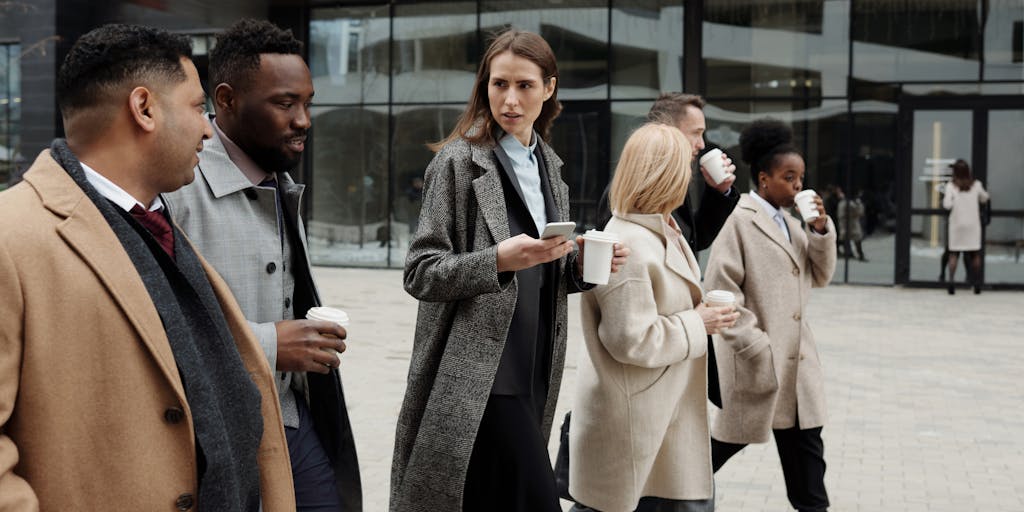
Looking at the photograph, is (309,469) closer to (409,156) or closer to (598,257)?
(598,257)

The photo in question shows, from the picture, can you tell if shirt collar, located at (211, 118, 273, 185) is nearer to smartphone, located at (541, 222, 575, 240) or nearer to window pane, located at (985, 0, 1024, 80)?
smartphone, located at (541, 222, 575, 240)

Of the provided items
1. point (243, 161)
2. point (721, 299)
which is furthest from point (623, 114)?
point (243, 161)

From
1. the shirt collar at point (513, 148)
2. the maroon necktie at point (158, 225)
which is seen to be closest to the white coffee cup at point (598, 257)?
the shirt collar at point (513, 148)

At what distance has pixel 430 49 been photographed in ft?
64.3

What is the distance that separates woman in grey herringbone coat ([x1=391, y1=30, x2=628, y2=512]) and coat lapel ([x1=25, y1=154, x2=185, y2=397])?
4.06 feet

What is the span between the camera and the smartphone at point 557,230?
2.76m

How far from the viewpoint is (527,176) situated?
11.1 feet

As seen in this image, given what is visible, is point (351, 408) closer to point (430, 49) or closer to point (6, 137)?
point (430, 49)

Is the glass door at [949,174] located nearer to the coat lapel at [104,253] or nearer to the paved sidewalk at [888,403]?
the paved sidewalk at [888,403]

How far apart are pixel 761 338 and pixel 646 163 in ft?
4.09

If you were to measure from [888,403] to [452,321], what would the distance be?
235 inches

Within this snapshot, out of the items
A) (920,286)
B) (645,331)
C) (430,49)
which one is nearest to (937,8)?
(920,286)

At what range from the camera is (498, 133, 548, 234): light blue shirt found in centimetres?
335

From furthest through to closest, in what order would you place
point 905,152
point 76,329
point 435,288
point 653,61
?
point 653,61
point 905,152
point 435,288
point 76,329
